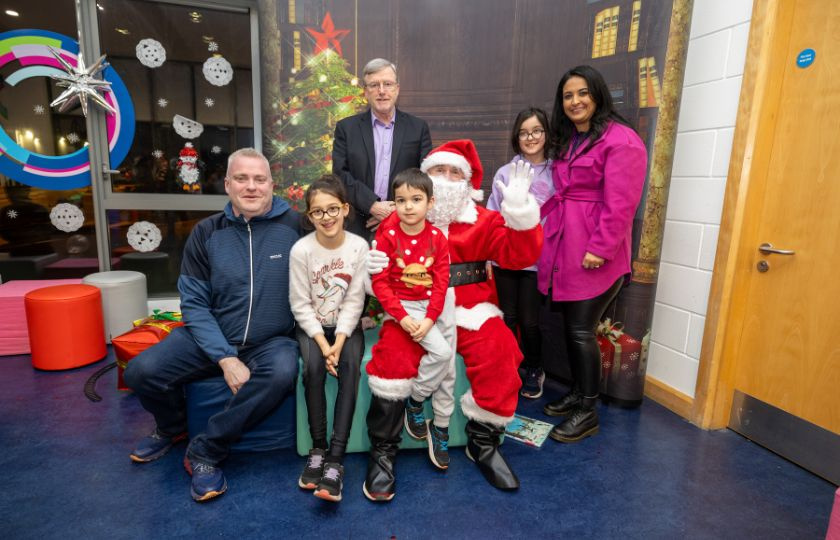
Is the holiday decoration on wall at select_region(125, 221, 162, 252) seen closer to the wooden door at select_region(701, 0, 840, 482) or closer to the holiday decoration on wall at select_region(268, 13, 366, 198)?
the holiday decoration on wall at select_region(268, 13, 366, 198)

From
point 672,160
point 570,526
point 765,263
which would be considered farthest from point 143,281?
point 765,263

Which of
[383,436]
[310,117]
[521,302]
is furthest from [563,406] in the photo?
[310,117]

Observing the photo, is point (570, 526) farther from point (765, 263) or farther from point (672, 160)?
point (672, 160)

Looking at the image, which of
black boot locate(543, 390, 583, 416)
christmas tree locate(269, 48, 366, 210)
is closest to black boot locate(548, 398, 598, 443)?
black boot locate(543, 390, 583, 416)

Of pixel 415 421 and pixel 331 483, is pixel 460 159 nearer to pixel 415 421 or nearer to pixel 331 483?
pixel 415 421

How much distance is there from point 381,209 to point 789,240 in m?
1.84

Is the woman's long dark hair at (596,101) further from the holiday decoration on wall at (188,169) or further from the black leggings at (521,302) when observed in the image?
the holiday decoration on wall at (188,169)

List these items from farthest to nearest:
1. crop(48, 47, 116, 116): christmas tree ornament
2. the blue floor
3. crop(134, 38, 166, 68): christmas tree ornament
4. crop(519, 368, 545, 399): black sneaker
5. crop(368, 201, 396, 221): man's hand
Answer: crop(134, 38, 166, 68): christmas tree ornament, crop(48, 47, 116, 116): christmas tree ornament, crop(519, 368, 545, 399): black sneaker, crop(368, 201, 396, 221): man's hand, the blue floor

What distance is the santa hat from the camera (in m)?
2.06

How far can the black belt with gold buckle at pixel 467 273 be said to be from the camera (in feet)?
6.72

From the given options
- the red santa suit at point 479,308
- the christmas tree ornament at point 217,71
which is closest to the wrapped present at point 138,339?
the red santa suit at point 479,308

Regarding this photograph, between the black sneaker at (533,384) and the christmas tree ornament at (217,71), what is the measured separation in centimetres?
311

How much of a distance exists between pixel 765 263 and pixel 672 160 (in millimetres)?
651

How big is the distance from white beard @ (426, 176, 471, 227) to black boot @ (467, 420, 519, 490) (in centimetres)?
87
